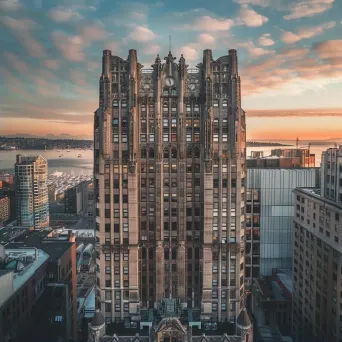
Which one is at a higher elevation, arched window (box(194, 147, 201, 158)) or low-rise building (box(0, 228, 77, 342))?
arched window (box(194, 147, 201, 158))

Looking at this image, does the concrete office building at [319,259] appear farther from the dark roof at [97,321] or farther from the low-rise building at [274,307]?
the dark roof at [97,321]

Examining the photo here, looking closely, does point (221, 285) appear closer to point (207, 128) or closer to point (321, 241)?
point (321, 241)

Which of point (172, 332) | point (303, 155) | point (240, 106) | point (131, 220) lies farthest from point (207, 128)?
point (303, 155)

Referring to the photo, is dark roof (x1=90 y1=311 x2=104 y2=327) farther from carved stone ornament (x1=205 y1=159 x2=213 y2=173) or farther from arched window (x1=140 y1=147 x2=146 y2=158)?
carved stone ornament (x1=205 y1=159 x2=213 y2=173)

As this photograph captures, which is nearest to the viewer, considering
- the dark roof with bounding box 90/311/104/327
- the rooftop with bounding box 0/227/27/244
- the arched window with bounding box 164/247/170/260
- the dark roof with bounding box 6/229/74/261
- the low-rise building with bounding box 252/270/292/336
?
the dark roof with bounding box 90/311/104/327

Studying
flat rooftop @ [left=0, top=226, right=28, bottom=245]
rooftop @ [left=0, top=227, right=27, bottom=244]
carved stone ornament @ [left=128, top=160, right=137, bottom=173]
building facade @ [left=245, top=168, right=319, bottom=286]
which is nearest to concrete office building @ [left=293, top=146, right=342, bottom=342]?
building facade @ [left=245, top=168, right=319, bottom=286]

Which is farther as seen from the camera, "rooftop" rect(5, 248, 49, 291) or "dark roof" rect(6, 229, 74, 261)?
"dark roof" rect(6, 229, 74, 261)

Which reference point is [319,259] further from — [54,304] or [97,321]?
[54,304]
